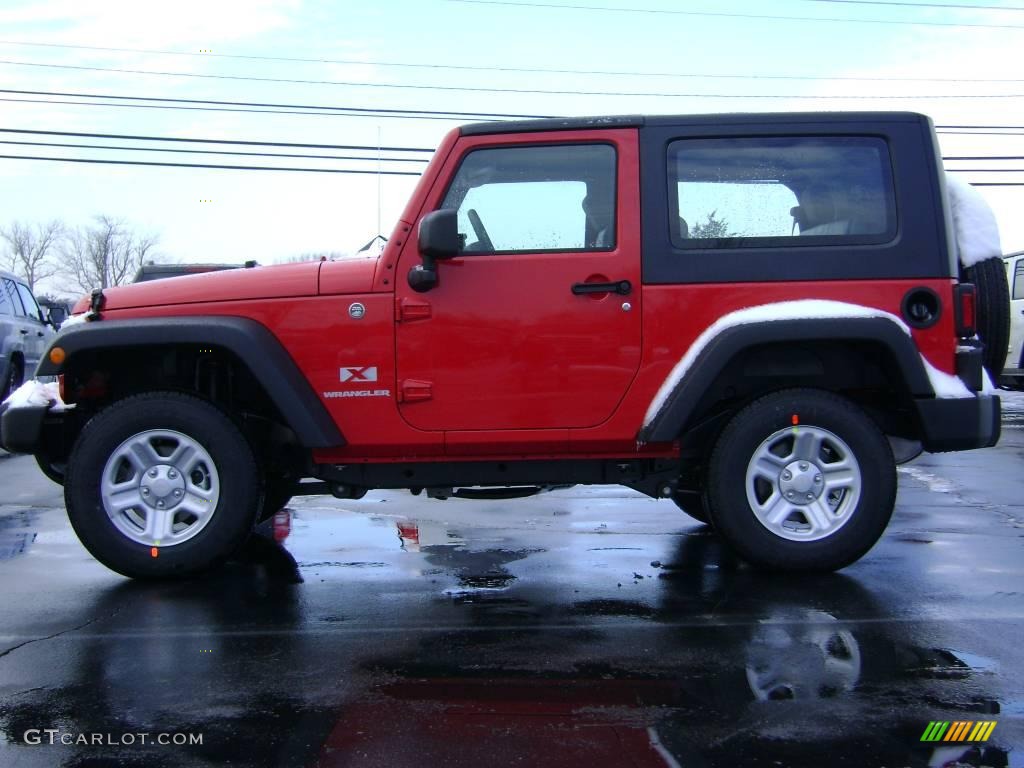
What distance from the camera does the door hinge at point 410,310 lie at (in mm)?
4680

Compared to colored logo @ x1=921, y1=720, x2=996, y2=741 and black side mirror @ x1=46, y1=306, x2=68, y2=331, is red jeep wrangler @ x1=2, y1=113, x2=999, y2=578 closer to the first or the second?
colored logo @ x1=921, y1=720, x2=996, y2=741

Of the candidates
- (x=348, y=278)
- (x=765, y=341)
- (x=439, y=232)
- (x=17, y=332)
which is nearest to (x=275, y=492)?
(x=348, y=278)

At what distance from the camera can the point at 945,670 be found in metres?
3.39

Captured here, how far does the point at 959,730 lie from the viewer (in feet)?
9.52

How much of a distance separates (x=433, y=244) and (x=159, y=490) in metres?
1.73

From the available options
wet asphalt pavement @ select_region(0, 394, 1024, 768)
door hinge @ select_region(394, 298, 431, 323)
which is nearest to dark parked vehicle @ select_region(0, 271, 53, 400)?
wet asphalt pavement @ select_region(0, 394, 1024, 768)

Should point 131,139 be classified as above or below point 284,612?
above

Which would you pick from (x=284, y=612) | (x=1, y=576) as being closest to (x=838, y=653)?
(x=284, y=612)

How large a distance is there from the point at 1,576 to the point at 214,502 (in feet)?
3.93

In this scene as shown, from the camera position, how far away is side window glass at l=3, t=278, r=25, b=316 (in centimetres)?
1302

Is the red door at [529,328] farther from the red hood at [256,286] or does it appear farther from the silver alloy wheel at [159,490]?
the silver alloy wheel at [159,490]

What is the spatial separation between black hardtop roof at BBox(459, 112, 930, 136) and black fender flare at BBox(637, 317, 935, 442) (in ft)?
3.31

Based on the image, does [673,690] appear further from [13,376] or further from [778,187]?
[13,376]

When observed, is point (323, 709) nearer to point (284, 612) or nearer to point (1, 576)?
point (284, 612)
